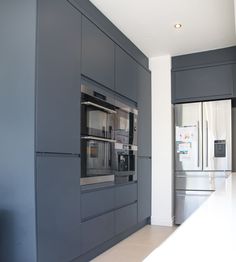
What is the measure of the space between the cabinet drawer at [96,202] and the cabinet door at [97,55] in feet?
3.56

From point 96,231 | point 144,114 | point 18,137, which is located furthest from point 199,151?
point 18,137

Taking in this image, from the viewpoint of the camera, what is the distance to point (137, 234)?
12.1ft

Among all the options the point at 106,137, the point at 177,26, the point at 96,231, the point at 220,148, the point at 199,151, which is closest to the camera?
the point at 96,231

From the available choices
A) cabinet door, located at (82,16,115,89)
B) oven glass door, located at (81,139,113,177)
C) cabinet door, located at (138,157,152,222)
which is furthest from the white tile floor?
cabinet door, located at (82,16,115,89)

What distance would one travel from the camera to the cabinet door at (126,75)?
3303 mm

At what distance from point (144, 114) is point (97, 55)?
1466 millimetres

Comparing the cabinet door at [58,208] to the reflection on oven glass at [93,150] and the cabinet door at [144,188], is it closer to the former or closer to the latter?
the reflection on oven glass at [93,150]

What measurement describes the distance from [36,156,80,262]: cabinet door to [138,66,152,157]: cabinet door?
1.64 m

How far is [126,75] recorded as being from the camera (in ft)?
11.6

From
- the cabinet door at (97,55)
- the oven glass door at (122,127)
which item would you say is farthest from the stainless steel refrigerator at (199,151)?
the cabinet door at (97,55)

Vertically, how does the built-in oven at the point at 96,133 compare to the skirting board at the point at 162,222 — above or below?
above

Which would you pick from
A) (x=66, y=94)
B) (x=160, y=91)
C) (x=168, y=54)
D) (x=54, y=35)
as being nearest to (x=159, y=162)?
(x=160, y=91)

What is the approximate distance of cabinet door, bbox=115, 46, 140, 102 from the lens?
3.30 m

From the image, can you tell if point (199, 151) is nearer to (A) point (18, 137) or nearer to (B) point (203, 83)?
(B) point (203, 83)
